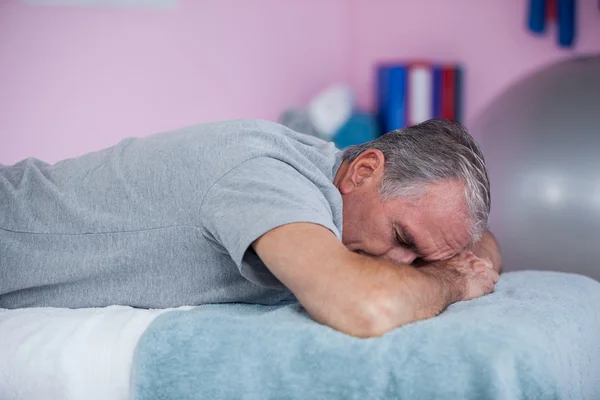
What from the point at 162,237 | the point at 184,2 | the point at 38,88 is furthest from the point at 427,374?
the point at 184,2

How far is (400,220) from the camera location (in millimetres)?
1235

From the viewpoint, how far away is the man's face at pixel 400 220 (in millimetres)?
1224

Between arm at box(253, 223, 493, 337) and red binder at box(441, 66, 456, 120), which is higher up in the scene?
arm at box(253, 223, 493, 337)

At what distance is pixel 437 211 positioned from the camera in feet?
4.00

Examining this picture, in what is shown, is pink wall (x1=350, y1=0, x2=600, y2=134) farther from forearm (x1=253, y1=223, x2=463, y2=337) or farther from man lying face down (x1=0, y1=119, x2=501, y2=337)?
forearm (x1=253, y1=223, x2=463, y2=337)

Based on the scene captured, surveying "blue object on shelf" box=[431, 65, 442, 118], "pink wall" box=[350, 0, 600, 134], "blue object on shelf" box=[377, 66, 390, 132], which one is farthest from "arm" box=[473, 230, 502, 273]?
"blue object on shelf" box=[377, 66, 390, 132]

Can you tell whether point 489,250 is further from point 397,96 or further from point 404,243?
point 397,96

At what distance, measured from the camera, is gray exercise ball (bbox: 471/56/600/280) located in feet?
5.79

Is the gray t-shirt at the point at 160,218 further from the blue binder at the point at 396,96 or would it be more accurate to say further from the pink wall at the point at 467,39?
the blue binder at the point at 396,96

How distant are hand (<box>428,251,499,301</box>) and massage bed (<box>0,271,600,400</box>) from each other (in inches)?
3.1

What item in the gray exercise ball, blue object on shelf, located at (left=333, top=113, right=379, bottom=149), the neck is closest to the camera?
the neck

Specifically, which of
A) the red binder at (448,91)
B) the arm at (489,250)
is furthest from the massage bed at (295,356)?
the red binder at (448,91)

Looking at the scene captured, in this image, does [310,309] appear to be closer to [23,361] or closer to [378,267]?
[378,267]

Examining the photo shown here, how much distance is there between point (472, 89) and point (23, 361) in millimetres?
2593
